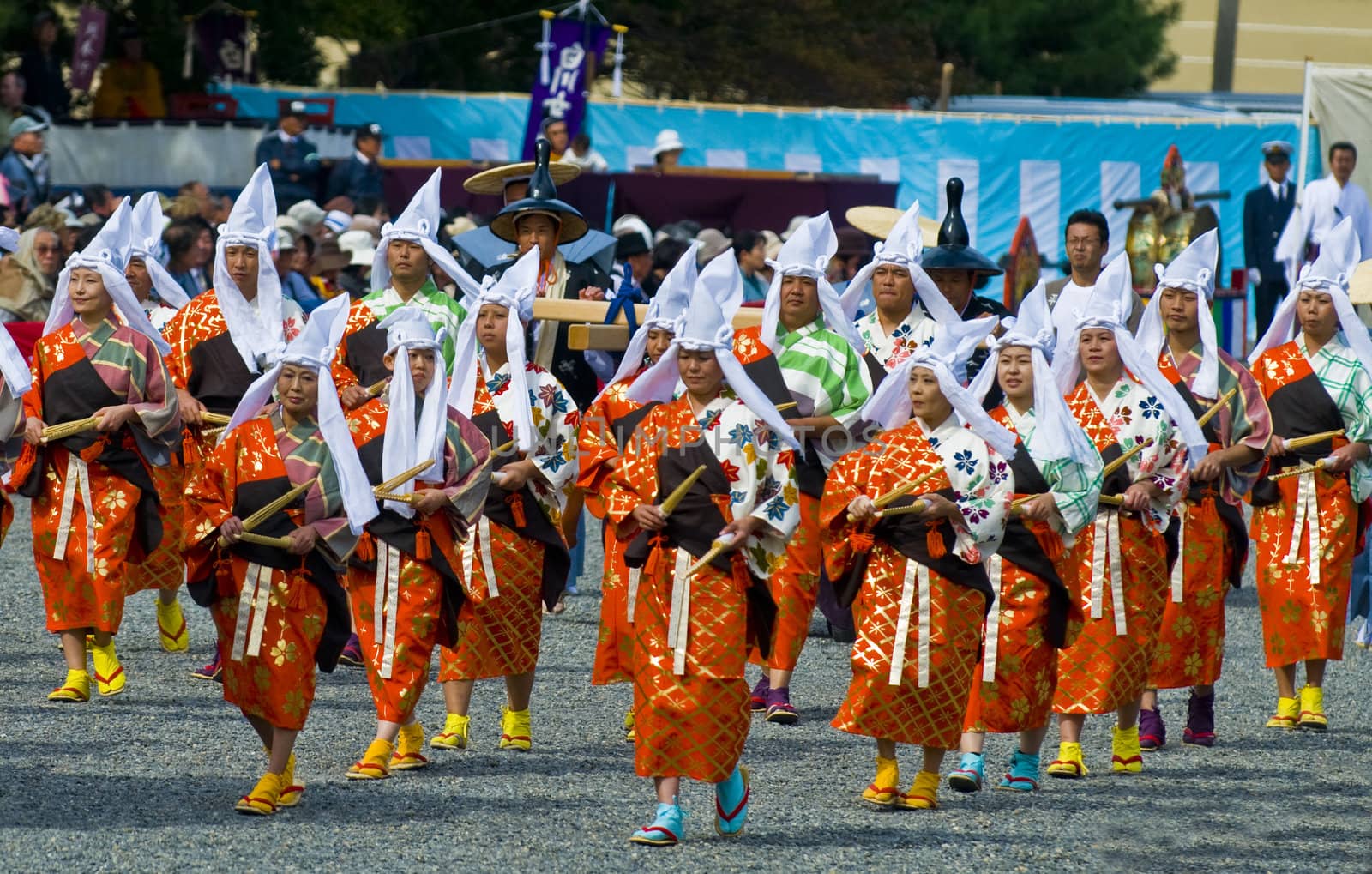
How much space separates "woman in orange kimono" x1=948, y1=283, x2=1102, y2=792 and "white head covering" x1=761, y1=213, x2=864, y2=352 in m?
1.24

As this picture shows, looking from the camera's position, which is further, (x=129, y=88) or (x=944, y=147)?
(x=944, y=147)

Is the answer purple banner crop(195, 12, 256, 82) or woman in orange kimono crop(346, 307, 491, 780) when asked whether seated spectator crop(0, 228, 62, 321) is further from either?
purple banner crop(195, 12, 256, 82)

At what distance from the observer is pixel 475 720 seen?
303 inches

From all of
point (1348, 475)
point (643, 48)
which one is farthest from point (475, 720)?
point (643, 48)

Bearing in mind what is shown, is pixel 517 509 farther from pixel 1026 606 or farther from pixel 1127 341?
pixel 1127 341

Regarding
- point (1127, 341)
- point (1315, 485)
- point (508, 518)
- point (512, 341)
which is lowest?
point (508, 518)

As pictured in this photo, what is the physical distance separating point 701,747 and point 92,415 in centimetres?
293

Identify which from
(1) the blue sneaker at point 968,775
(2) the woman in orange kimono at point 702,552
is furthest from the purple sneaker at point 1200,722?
(2) the woman in orange kimono at point 702,552

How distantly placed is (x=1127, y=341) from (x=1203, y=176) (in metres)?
12.9

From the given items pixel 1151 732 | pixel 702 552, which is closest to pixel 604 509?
pixel 702 552

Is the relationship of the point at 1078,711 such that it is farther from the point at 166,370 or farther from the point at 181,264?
the point at 181,264

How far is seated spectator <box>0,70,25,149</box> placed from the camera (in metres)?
14.7

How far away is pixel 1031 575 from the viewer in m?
6.68

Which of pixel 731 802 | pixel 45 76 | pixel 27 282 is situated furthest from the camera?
pixel 45 76
